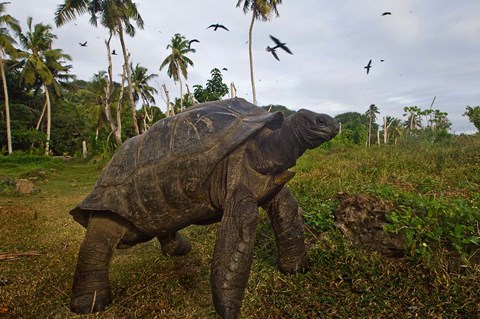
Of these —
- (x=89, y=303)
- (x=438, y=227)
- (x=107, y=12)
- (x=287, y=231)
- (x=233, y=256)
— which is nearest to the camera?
(x=233, y=256)

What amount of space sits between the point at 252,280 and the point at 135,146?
158 cm

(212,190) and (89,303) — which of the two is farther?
(89,303)

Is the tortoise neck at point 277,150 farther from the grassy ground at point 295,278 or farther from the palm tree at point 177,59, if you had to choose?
the palm tree at point 177,59

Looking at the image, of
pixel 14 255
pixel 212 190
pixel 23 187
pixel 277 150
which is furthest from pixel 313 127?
pixel 23 187

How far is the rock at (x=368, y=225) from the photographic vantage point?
10.2 feet

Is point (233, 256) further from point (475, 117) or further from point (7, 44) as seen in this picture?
point (7, 44)

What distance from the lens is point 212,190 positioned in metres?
2.62

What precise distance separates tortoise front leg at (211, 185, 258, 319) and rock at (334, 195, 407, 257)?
149 cm

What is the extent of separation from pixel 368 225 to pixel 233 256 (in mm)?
1682

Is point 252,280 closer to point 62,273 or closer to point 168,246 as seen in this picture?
→ point 168,246

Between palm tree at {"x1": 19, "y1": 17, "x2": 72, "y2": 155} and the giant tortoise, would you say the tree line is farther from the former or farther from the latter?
the giant tortoise

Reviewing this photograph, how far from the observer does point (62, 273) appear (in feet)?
12.0

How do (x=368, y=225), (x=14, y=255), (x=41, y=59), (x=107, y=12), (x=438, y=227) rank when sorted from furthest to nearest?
(x=41, y=59), (x=107, y=12), (x=14, y=255), (x=368, y=225), (x=438, y=227)

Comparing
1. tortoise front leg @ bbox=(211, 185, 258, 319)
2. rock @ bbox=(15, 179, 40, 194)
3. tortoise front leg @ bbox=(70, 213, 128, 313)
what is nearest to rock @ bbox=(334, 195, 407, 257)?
tortoise front leg @ bbox=(211, 185, 258, 319)
